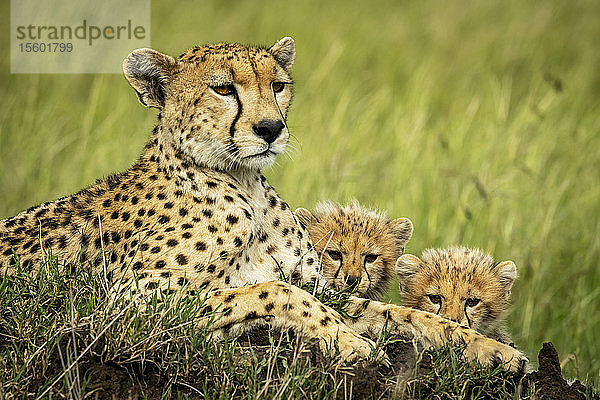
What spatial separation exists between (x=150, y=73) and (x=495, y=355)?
196cm

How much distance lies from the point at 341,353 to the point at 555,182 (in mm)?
4517

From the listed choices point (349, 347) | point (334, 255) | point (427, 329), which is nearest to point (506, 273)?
point (334, 255)

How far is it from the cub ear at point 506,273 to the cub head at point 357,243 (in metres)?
0.54

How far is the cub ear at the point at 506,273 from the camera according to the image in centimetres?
456

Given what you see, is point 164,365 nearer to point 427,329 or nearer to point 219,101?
point 427,329

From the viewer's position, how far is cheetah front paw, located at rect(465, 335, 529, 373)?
3576mm

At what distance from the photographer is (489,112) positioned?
28.1 feet

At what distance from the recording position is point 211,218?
3941mm

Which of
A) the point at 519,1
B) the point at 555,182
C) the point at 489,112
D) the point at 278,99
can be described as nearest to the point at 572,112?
the point at 489,112

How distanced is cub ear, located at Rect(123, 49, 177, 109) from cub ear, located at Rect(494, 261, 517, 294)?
6.08 feet

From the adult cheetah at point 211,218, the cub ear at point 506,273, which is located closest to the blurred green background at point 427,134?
the cub ear at point 506,273

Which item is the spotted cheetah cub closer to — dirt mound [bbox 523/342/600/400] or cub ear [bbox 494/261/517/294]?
cub ear [bbox 494/261/517/294]

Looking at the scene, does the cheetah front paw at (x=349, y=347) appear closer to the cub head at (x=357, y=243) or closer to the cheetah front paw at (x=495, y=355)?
the cheetah front paw at (x=495, y=355)

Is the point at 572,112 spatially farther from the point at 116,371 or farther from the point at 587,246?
the point at 116,371
